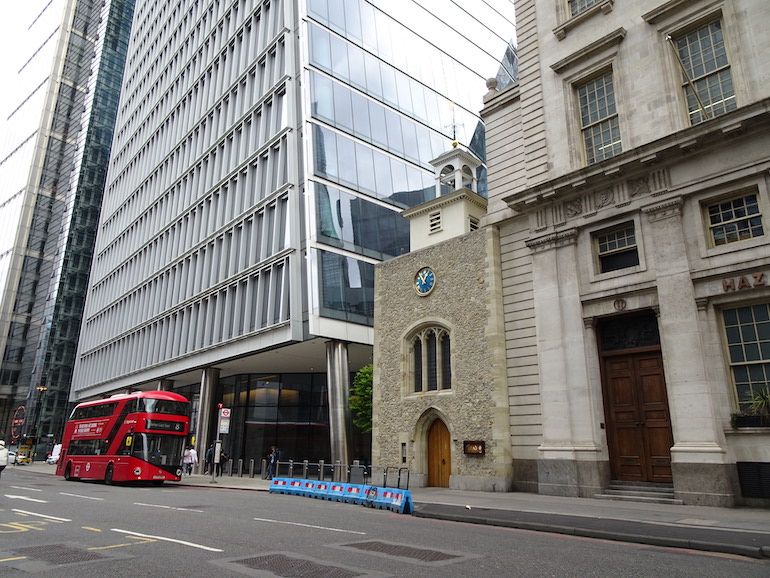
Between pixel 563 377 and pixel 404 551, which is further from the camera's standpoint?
pixel 563 377

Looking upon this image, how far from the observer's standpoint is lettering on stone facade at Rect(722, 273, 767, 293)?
1494 cm

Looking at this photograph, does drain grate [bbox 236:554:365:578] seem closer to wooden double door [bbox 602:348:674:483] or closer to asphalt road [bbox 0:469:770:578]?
asphalt road [bbox 0:469:770:578]

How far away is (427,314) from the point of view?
2375cm

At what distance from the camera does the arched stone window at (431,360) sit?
75.0 feet

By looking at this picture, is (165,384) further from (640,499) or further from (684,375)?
(684,375)

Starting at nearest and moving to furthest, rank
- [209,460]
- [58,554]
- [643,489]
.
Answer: [58,554] < [643,489] < [209,460]

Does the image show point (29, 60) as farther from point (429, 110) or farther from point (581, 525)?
point (581, 525)

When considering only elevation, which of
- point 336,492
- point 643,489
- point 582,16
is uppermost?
point 582,16

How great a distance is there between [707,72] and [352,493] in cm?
1734

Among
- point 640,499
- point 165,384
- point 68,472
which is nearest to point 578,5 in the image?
point 640,499

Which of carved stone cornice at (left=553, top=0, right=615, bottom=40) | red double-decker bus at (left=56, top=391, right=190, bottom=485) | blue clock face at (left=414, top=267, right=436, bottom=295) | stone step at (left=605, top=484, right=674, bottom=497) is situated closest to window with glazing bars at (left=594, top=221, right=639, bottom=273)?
stone step at (left=605, top=484, right=674, bottom=497)

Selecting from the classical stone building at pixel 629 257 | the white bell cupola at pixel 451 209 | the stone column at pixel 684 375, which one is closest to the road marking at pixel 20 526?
the classical stone building at pixel 629 257

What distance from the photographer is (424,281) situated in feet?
79.6

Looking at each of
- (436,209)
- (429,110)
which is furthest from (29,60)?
(436,209)
